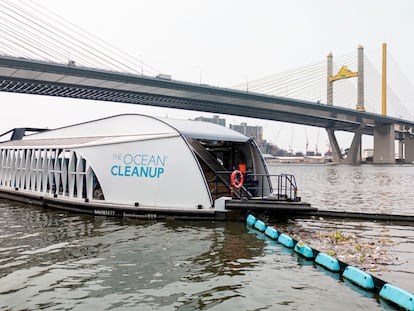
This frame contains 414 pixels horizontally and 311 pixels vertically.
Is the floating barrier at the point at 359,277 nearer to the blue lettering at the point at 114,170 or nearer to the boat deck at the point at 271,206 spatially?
the boat deck at the point at 271,206

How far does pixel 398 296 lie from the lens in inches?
288

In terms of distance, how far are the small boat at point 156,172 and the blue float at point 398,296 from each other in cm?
794

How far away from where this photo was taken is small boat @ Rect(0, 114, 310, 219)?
15672 millimetres

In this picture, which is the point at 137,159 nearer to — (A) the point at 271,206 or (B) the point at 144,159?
(B) the point at 144,159

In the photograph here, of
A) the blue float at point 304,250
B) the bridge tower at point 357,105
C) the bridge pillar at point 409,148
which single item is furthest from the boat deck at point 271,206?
the bridge pillar at point 409,148

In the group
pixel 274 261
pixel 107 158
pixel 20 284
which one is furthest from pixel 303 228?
pixel 20 284

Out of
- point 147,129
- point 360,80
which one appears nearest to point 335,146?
point 360,80

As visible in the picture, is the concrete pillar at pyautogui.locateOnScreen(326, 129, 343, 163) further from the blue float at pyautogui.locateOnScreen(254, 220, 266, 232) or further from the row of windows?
the blue float at pyautogui.locateOnScreen(254, 220, 266, 232)

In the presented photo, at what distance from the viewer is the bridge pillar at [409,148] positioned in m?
103

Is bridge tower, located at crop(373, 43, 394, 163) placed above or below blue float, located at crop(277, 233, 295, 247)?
above

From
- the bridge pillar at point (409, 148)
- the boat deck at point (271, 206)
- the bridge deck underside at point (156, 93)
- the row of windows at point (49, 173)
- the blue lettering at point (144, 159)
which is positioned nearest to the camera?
the boat deck at point (271, 206)

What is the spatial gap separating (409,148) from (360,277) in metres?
107

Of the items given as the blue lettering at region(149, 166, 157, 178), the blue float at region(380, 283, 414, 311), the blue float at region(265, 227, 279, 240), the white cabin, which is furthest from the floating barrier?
the blue lettering at region(149, 166, 157, 178)

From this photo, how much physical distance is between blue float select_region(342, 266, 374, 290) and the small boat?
22.4 feet
